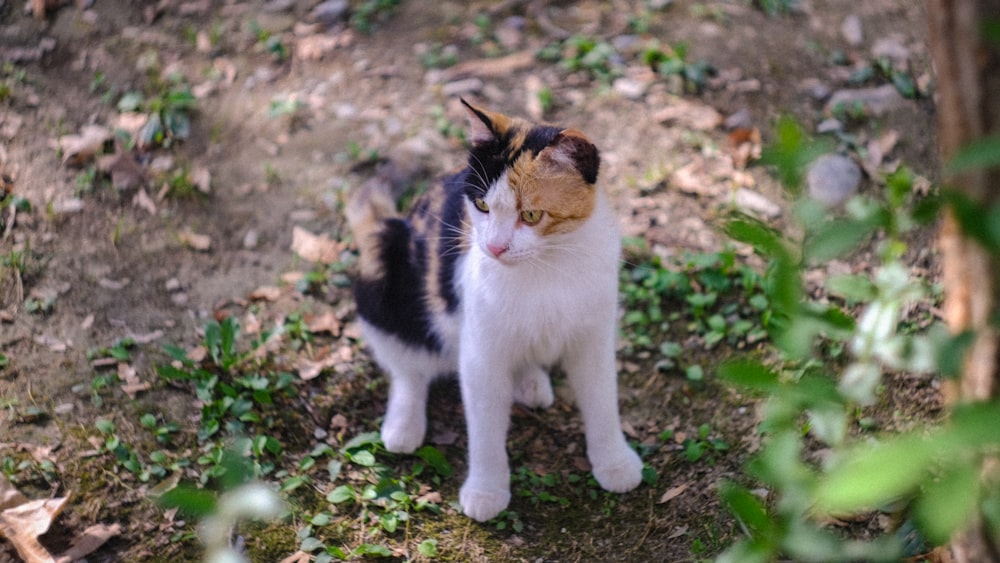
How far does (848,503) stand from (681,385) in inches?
95.5

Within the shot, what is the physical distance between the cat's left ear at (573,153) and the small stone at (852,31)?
3027 millimetres

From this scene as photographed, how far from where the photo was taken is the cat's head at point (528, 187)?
8.27 feet

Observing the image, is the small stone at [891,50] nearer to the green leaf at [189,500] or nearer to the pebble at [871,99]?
the pebble at [871,99]

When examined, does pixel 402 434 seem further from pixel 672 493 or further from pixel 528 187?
pixel 528 187

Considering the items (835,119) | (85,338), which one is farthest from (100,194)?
(835,119)

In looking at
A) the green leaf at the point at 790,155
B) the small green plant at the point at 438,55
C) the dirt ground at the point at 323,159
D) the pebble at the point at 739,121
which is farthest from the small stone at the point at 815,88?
the green leaf at the point at 790,155

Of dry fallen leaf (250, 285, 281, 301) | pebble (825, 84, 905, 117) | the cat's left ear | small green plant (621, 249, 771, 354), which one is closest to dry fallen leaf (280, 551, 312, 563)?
dry fallen leaf (250, 285, 281, 301)

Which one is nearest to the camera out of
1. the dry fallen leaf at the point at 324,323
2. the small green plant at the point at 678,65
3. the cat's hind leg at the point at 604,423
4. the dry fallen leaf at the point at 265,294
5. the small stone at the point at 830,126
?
the cat's hind leg at the point at 604,423

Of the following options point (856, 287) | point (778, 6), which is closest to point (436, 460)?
point (856, 287)

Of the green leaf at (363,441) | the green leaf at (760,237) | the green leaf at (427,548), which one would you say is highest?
the green leaf at (760,237)

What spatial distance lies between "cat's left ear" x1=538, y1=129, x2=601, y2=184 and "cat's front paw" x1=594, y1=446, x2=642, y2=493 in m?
1.02

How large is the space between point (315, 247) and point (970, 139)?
3.00 metres

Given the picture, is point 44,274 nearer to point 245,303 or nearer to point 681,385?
point 245,303

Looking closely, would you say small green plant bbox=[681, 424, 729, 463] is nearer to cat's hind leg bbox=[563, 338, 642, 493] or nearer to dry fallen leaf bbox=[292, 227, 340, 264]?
cat's hind leg bbox=[563, 338, 642, 493]
